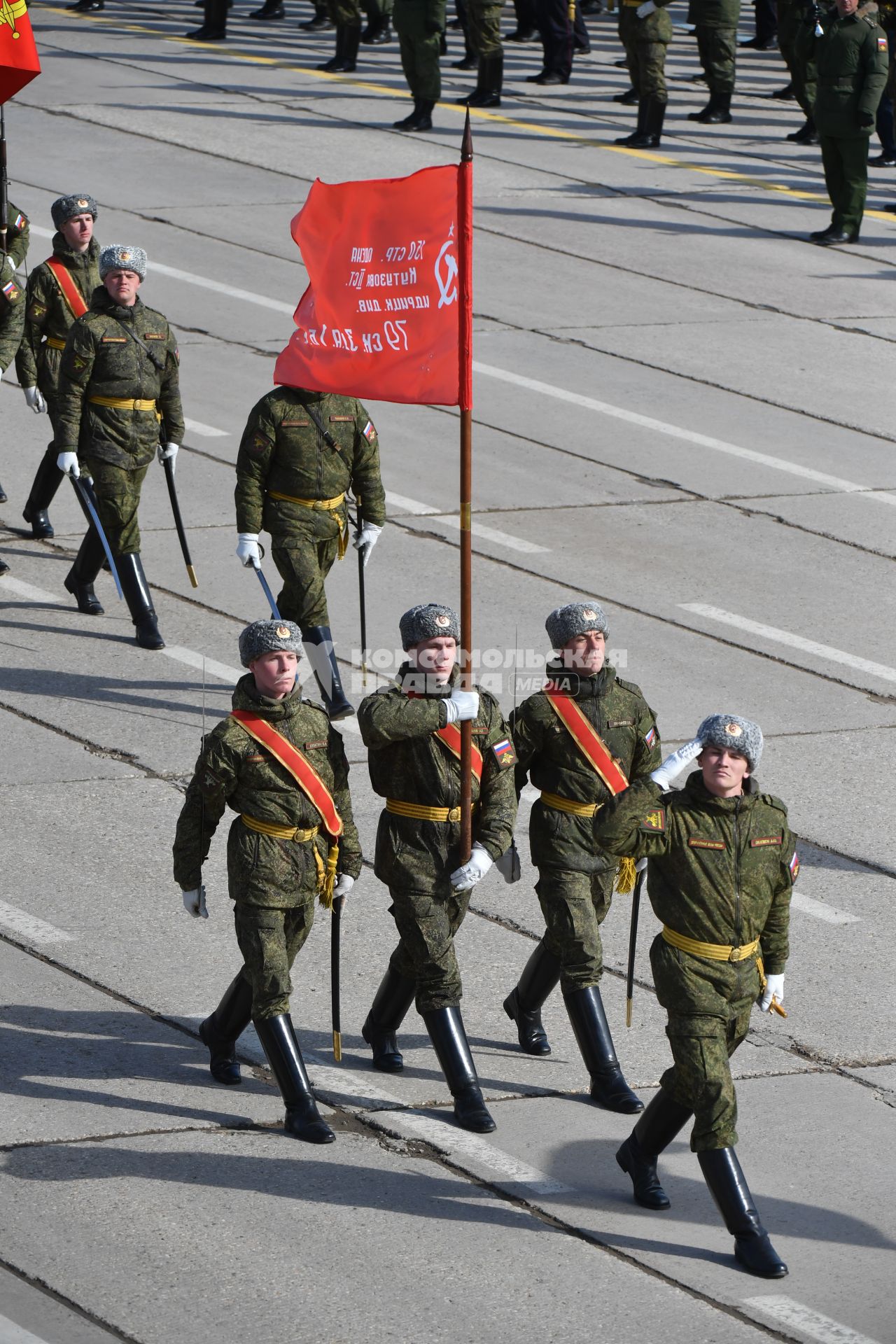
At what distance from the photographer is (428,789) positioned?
7648 mm

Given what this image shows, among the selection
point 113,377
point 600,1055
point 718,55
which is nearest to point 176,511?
point 113,377

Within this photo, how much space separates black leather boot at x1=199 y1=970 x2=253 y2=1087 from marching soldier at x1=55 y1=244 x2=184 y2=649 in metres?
4.92

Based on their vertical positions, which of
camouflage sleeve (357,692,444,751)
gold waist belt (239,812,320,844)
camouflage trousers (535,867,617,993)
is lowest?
camouflage trousers (535,867,617,993)

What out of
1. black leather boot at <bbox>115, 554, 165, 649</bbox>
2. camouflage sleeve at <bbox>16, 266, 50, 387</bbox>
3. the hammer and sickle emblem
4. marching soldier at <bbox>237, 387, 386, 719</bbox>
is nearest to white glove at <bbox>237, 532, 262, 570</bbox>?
marching soldier at <bbox>237, 387, 386, 719</bbox>

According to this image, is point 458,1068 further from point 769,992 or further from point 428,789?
point 769,992

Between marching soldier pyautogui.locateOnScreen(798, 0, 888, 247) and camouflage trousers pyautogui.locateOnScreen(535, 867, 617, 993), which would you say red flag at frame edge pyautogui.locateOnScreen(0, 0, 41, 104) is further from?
marching soldier pyautogui.locateOnScreen(798, 0, 888, 247)

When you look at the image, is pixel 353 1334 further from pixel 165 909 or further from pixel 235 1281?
pixel 165 909

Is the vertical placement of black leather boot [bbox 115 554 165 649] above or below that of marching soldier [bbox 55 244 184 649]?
below

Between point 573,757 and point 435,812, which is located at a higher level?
point 573,757

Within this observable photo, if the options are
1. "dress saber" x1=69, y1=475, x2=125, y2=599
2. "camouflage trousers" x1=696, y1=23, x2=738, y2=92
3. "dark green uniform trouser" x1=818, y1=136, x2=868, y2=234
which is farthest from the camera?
"camouflage trousers" x1=696, y1=23, x2=738, y2=92

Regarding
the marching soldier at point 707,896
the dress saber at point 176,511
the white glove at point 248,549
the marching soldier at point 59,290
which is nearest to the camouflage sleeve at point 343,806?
the marching soldier at point 707,896

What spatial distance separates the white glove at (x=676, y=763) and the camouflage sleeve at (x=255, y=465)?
4386mm

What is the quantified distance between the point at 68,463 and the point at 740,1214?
6707 mm

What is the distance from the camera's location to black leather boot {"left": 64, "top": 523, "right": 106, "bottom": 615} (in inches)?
498
